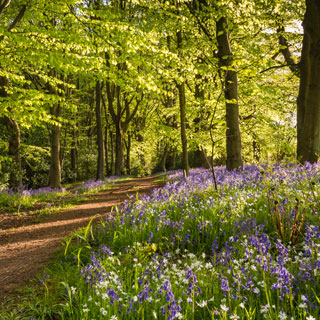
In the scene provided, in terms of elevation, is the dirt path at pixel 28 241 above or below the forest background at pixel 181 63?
below

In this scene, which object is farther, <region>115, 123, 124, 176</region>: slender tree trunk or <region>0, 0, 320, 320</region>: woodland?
<region>115, 123, 124, 176</region>: slender tree trunk

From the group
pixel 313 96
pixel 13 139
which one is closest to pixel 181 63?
pixel 313 96

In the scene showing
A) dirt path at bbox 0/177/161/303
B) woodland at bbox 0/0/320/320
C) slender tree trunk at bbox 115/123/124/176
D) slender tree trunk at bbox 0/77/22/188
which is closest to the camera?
woodland at bbox 0/0/320/320

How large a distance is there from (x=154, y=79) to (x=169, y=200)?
240 inches

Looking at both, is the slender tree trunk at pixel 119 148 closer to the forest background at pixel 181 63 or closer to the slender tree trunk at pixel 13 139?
the forest background at pixel 181 63

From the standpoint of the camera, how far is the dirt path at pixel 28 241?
13.8 feet

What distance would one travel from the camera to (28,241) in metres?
6.41

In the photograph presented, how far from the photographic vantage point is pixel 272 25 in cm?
1464

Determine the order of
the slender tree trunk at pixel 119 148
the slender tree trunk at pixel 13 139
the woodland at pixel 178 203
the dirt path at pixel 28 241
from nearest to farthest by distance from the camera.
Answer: the woodland at pixel 178 203, the dirt path at pixel 28 241, the slender tree trunk at pixel 13 139, the slender tree trunk at pixel 119 148

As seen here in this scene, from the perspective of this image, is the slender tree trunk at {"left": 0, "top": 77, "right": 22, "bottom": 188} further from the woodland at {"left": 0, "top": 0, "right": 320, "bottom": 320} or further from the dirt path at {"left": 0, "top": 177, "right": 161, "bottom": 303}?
the dirt path at {"left": 0, "top": 177, "right": 161, "bottom": 303}

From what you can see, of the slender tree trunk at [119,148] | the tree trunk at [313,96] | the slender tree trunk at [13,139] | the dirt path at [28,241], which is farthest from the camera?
the slender tree trunk at [119,148]

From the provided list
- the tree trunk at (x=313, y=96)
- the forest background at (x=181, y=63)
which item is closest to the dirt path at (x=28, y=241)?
the forest background at (x=181, y=63)

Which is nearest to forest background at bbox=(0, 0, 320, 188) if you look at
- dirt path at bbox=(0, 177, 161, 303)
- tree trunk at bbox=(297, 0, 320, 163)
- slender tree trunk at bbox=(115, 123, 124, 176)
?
tree trunk at bbox=(297, 0, 320, 163)

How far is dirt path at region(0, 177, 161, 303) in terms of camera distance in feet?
13.8
